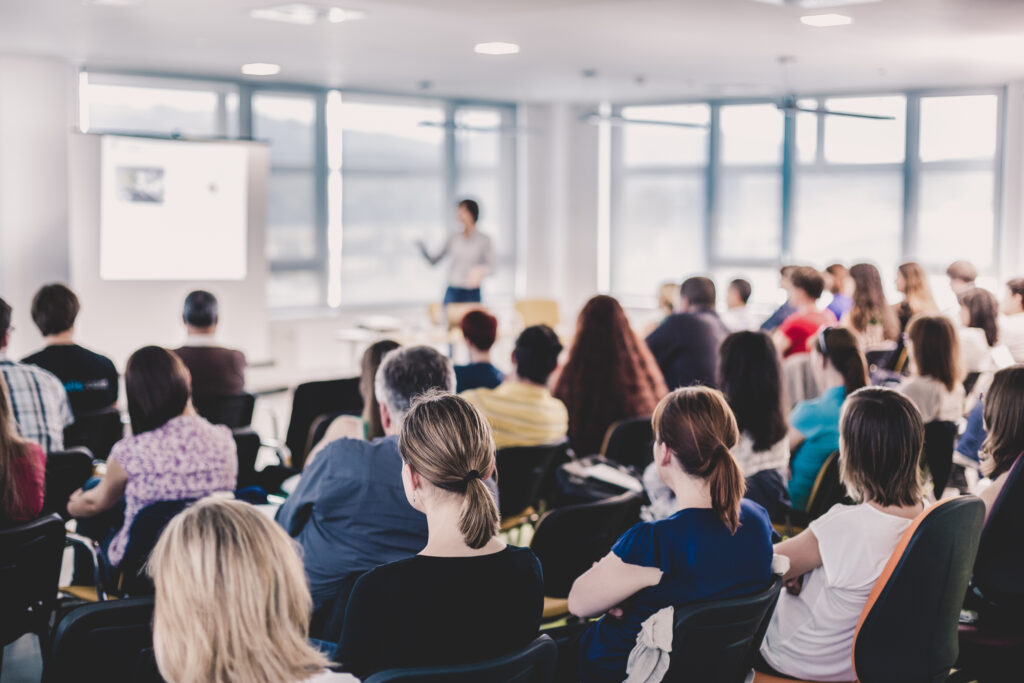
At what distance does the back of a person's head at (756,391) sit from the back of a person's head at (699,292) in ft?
7.61

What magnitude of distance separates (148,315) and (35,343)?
0.90 m

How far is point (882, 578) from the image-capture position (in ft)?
8.38

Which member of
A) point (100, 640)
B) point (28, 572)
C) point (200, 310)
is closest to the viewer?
point (100, 640)

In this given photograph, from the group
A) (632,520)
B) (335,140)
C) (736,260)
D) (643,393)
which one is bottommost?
(632,520)

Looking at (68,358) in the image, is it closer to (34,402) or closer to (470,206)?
(34,402)

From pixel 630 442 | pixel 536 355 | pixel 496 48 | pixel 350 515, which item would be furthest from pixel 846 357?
pixel 496 48

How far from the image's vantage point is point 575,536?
10.8 ft

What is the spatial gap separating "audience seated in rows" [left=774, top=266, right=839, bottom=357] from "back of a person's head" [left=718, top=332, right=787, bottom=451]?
2552mm

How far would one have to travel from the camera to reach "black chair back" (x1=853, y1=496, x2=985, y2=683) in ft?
8.25

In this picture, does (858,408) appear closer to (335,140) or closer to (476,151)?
(335,140)

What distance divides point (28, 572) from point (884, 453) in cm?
239

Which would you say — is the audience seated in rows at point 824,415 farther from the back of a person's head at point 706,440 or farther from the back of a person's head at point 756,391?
the back of a person's head at point 706,440

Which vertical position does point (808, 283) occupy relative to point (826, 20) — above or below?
below

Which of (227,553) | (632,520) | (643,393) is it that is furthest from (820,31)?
(227,553)
